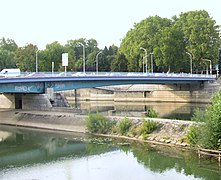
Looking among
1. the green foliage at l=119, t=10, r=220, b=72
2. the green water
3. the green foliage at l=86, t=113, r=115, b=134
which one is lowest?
the green water

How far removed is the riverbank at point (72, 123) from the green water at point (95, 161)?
4.79ft

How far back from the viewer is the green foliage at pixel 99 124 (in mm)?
45781

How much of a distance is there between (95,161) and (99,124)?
11713mm

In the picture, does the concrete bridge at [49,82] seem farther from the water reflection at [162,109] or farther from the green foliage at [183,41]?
the green foliage at [183,41]

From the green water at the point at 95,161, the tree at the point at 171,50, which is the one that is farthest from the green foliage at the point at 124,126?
the tree at the point at 171,50

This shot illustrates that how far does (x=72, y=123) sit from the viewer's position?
5069 centimetres

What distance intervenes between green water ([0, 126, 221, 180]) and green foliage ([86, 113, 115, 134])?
143 cm

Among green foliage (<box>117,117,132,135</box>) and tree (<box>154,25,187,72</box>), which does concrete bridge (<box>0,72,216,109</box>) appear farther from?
tree (<box>154,25,187,72</box>)

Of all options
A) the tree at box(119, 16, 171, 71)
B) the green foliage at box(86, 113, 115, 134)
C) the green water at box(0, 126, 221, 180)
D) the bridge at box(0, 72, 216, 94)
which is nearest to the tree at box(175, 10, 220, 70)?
the tree at box(119, 16, 171, 71)

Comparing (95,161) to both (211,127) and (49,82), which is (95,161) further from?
(49,82)

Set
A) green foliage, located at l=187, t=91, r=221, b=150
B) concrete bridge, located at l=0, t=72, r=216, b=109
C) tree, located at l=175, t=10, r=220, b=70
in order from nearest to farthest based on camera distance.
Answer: green foliage, located at l=187, t=91, r=221, b=150 < concrete bridge, located at l=0, t=72, r=216, b=109 < tree, located at l=175, t=10, r=220, b=70

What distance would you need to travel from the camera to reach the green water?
98.2 ft

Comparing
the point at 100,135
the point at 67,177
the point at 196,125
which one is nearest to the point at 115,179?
the point at 67,177

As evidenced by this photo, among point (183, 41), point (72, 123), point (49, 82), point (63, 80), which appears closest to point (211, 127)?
point (72, 123)
